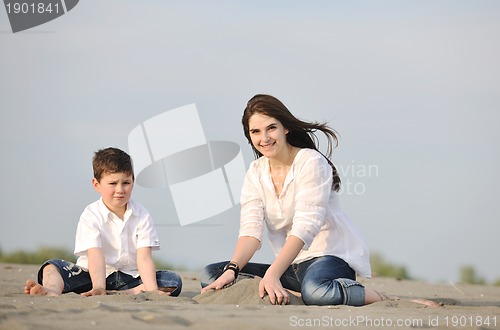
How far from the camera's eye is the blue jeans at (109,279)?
17.7 ft

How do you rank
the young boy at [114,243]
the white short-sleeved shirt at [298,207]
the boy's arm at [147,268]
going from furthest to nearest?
the young boy at [114,243] < the boy's arm at [147,268] < the white short-sleeved shirt at [298,207]

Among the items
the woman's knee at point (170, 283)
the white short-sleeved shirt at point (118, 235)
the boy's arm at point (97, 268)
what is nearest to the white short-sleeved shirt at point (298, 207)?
the woman's knee at point (170, 283)

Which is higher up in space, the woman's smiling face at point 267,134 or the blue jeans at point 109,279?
the woman's smiling face at point 267,134

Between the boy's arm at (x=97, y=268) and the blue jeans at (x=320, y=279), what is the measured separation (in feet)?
2.27

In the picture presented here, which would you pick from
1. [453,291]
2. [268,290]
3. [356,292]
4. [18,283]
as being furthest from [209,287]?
[453,291]

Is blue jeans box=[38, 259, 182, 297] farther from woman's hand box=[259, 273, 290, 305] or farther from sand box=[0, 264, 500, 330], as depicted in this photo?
woman's hand box=[259, 273, 290, 305]

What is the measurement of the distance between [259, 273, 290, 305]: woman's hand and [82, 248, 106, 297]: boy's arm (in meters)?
1.17

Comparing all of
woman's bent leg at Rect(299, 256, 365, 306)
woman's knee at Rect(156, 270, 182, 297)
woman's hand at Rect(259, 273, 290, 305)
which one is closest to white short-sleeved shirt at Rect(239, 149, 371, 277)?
woman's bent leg at Rect(299, 256, 365, 306)

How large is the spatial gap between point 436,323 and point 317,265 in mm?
1449

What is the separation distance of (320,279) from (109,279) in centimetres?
157

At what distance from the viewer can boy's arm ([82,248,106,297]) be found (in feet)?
17.0

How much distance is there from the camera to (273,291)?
4551mm

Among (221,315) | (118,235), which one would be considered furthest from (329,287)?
(118,235)

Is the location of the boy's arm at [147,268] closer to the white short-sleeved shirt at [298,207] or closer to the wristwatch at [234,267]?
the wristwatch at [234,267]
